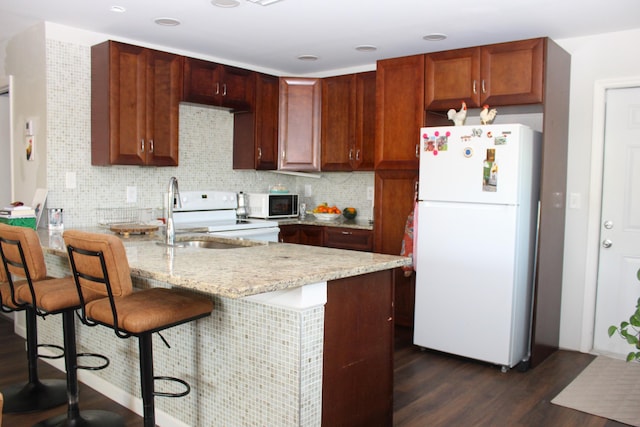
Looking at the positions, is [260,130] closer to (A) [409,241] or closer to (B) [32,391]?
(A) [409,241]

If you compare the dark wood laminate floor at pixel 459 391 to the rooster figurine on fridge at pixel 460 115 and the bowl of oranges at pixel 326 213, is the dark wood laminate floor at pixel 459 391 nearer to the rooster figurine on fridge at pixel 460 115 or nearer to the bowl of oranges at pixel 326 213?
the bowl of oranges at pixel 326 213

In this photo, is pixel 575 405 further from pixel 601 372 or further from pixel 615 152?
pixel 615 152

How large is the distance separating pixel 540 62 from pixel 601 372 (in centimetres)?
208

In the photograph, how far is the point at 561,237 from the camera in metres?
4.05

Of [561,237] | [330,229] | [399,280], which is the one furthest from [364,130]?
[561,237]

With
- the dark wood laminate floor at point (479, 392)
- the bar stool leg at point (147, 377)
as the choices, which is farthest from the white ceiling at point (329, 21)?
the dark wood laminate floor at point (479, 392)

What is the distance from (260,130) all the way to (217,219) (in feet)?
2.97

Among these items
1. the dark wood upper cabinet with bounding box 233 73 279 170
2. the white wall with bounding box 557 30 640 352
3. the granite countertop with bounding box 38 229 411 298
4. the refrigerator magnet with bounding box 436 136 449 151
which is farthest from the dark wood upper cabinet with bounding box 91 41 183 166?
the white wall with bounding box 557 30 640 352

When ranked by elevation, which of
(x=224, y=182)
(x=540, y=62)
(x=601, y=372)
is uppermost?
(x=540, y=62)

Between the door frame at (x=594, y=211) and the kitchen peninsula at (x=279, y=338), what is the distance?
2155mm

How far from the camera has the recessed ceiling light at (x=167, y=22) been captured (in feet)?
12.4

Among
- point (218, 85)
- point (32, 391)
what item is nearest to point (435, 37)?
point (218, 85)

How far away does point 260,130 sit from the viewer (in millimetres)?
5070

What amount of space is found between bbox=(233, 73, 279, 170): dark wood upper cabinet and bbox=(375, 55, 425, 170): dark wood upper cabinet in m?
1.14
